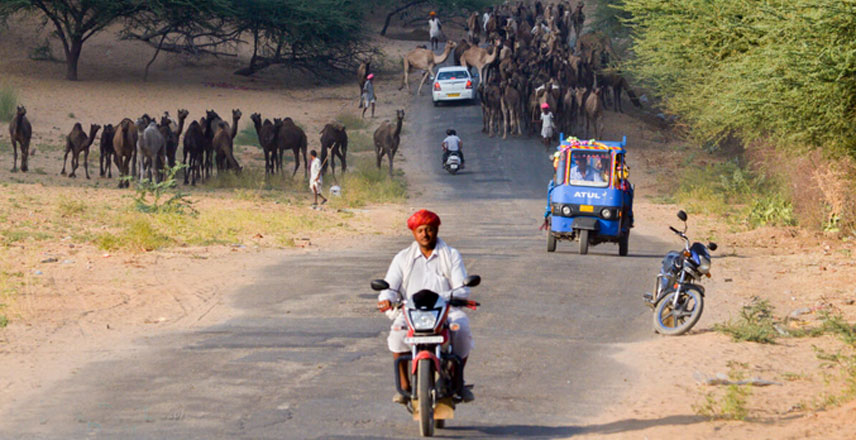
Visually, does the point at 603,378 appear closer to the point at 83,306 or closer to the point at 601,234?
the point at 83,306

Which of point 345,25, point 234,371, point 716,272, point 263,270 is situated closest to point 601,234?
point 716,272

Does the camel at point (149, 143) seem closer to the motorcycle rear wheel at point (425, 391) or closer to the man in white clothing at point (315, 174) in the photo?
the man in white clothing at point (315, 174)

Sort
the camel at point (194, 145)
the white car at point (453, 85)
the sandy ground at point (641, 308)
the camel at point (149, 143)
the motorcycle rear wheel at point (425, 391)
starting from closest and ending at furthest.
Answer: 1. the motorcycle rear wheel at point (425, 391)
2. the sandy ground at point (641, 308)
3. the camel at point (149, 143)
4. the camel at point (194, 145)
5. the white car at point (453, 85)

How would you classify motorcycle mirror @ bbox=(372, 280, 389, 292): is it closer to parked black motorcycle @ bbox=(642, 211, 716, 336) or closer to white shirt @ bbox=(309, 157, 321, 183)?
parked black motorcycle @ bbox=(642, 211, 716, 336)

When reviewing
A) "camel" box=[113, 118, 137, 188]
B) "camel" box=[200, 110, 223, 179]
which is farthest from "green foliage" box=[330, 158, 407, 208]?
"camel" box=[113, 118, 137, 188]

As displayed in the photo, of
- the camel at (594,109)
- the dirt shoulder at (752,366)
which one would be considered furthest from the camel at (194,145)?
the dirt shoulder at (752,366)

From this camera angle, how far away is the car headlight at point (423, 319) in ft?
23.5

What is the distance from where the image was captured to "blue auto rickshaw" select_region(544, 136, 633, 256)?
60.3ft

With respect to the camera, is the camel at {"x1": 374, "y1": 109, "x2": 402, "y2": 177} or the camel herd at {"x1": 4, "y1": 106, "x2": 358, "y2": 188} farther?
the camel at {"x1": 374, "y1": 109, "x2": 402, "y2": 177}

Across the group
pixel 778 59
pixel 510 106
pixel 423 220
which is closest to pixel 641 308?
pixel 778 59

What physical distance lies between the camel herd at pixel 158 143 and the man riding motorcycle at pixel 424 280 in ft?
62.3

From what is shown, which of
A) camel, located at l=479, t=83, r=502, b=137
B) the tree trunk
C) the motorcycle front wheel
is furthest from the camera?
the tree trunk

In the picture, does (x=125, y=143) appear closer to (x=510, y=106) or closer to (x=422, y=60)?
(x=510, y=106)

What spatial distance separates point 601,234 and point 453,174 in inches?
621
